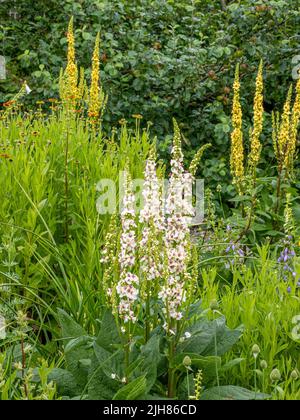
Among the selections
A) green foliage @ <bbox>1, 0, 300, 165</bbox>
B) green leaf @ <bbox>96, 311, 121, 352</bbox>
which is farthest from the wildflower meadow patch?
green foliage @ <bbox>1, 0, 300, 165</bbox>

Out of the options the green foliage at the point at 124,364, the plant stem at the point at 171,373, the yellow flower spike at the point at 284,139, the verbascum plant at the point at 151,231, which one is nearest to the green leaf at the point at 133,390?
the green foliage at the point at 124,364

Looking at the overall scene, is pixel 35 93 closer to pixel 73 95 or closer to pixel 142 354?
pixel 73 95

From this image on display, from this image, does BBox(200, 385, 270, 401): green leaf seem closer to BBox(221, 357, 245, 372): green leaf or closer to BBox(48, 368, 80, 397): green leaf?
BBox(221, 357, 245, 372): green leaf

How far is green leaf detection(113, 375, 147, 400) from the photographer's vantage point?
215 centimetres

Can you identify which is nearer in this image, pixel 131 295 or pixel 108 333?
pixel 131 295

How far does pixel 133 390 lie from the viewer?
7.09 ft

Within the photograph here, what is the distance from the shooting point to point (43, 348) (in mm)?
2951

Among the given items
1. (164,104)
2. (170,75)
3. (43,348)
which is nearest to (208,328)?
(43,348)

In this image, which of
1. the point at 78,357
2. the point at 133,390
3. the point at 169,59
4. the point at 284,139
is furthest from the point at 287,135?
the point at 133,390

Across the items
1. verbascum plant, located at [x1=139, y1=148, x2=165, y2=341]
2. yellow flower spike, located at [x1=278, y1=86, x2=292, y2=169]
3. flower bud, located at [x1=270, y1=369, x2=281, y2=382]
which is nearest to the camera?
flower bud, located at [x1=270, y1=369, x2=281, y2=382]

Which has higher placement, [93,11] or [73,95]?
[93,11]

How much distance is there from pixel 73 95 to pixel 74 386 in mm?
1977

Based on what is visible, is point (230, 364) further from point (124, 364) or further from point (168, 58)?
point (168, 58)

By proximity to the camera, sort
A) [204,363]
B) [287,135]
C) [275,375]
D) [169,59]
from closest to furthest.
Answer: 1. [275,375]
2. [204,363]
3. [287,135]
4. [169,59]
